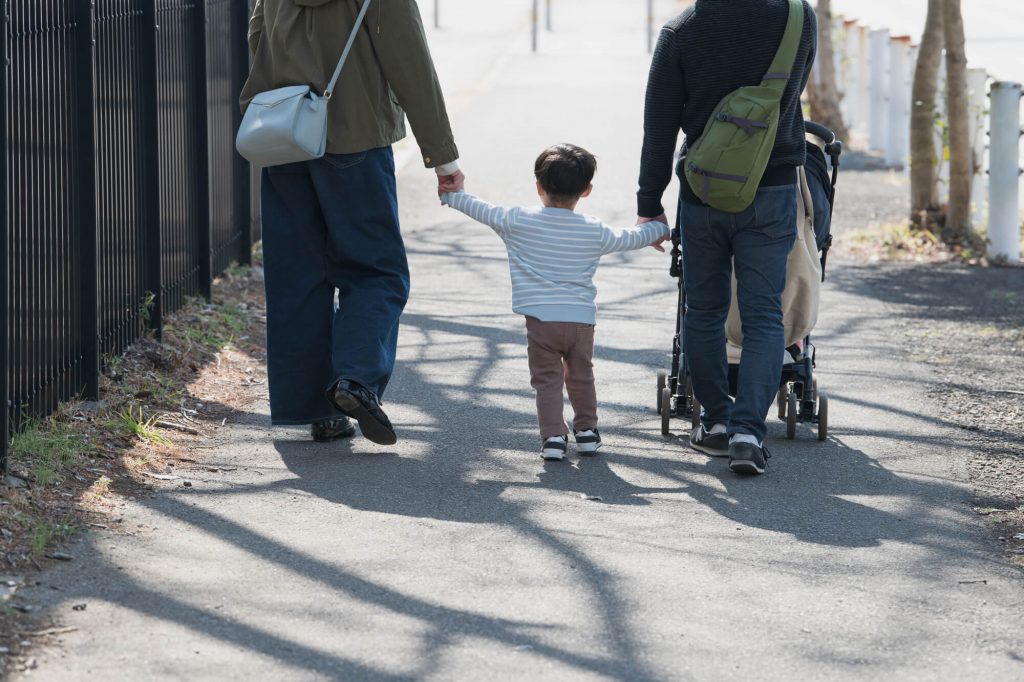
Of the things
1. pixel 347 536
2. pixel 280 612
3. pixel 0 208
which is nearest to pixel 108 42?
pixel 0 208

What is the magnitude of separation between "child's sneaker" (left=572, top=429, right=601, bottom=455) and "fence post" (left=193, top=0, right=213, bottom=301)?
3.18 meters

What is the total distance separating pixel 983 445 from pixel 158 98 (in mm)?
4009

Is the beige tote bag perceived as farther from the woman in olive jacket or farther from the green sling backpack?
the woman in olive jacket

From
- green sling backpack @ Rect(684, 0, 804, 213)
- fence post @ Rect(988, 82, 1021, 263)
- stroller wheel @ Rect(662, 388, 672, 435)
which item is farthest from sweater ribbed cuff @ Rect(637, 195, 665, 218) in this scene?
fence post @ Rect(988, 82, 1021, 263)

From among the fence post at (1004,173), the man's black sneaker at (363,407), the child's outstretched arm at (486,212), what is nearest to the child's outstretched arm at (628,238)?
the child's outstretched arm at (486,212)

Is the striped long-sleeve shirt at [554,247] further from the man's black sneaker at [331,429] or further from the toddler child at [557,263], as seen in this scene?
the man's black sneaker at [331,429]

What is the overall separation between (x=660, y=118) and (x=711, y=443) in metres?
1.22

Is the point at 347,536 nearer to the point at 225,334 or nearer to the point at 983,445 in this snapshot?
the point at 983,445

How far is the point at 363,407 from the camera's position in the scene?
548 cm

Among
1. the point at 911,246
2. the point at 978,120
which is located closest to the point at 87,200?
the point at 911,246

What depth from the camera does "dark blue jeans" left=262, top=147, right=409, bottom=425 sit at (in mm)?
5664

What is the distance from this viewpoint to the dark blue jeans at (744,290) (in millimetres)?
5586

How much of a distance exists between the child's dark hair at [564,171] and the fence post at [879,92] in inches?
430

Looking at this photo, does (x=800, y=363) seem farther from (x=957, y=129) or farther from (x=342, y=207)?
(x=957, y=129)
